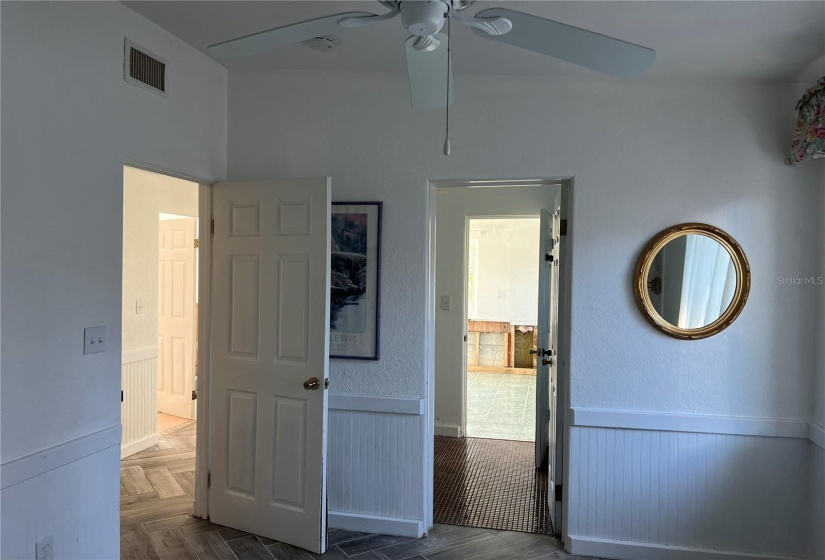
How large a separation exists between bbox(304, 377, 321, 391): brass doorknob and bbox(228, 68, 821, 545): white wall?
333 millimetres

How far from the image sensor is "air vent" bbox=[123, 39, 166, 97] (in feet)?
7.57

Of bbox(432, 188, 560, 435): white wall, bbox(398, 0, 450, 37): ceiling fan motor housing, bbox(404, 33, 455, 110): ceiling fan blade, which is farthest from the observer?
bbox(432, 188, 560, 435): white wall

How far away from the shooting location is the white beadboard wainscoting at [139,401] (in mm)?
4062

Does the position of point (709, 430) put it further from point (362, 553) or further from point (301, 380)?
point (301, 380)

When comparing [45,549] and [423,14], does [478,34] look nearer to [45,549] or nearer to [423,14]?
[423,14]

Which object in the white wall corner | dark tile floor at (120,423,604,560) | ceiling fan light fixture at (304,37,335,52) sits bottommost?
dark tile floor at (120,423,604,560)

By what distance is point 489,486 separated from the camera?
3.66 metres

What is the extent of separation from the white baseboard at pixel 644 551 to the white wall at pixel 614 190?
0.32 metres

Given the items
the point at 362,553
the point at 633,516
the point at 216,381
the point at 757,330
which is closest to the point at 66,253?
the point at 216,381

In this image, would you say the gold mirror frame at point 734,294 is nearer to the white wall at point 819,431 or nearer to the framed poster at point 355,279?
the white wall at point 819,431

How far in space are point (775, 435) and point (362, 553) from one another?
6.93 ft

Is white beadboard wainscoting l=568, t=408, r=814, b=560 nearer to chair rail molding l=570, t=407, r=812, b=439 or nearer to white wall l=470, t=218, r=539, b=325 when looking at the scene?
chair rail molding l=570, t=407, r=812, b=439

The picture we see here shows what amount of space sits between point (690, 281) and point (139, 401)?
3.89 meters

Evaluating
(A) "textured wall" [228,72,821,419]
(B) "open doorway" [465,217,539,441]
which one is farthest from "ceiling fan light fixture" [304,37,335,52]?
(B) "open doorway" [465,217,539,441]
